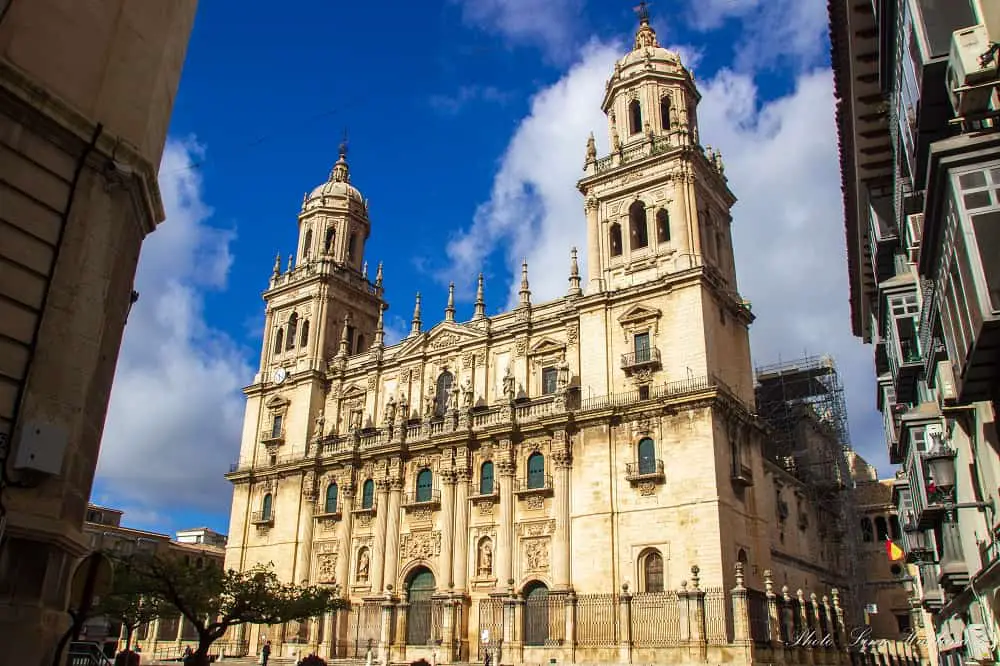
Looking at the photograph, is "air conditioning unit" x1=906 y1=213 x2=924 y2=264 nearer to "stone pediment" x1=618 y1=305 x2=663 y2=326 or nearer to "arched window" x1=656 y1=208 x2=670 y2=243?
"stone pediment" x1=618 y1=305 x2=663 y2=326

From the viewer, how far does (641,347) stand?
3192cm

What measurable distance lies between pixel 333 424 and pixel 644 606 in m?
19.4

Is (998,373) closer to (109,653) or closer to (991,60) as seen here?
(991,60)

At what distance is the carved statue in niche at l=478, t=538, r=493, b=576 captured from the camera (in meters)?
32.3

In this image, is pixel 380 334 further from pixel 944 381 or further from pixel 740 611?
pixel 944 381

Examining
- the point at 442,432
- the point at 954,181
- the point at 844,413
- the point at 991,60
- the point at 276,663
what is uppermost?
the point at 844,413

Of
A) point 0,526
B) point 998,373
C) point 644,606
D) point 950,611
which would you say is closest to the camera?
point 0,526

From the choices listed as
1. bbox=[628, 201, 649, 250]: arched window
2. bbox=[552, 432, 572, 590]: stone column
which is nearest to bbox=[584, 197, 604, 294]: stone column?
bbox=[628, 201, 649, 250]: arched window

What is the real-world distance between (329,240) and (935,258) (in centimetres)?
3966

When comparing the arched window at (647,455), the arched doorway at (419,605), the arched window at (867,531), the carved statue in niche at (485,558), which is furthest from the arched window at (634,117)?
the arched window at (867,531)

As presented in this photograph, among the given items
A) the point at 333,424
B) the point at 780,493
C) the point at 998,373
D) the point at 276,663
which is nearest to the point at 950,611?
the point at 998,373

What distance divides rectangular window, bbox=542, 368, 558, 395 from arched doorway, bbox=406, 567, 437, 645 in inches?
348

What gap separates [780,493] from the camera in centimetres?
3459

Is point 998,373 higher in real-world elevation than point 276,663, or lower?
higher
